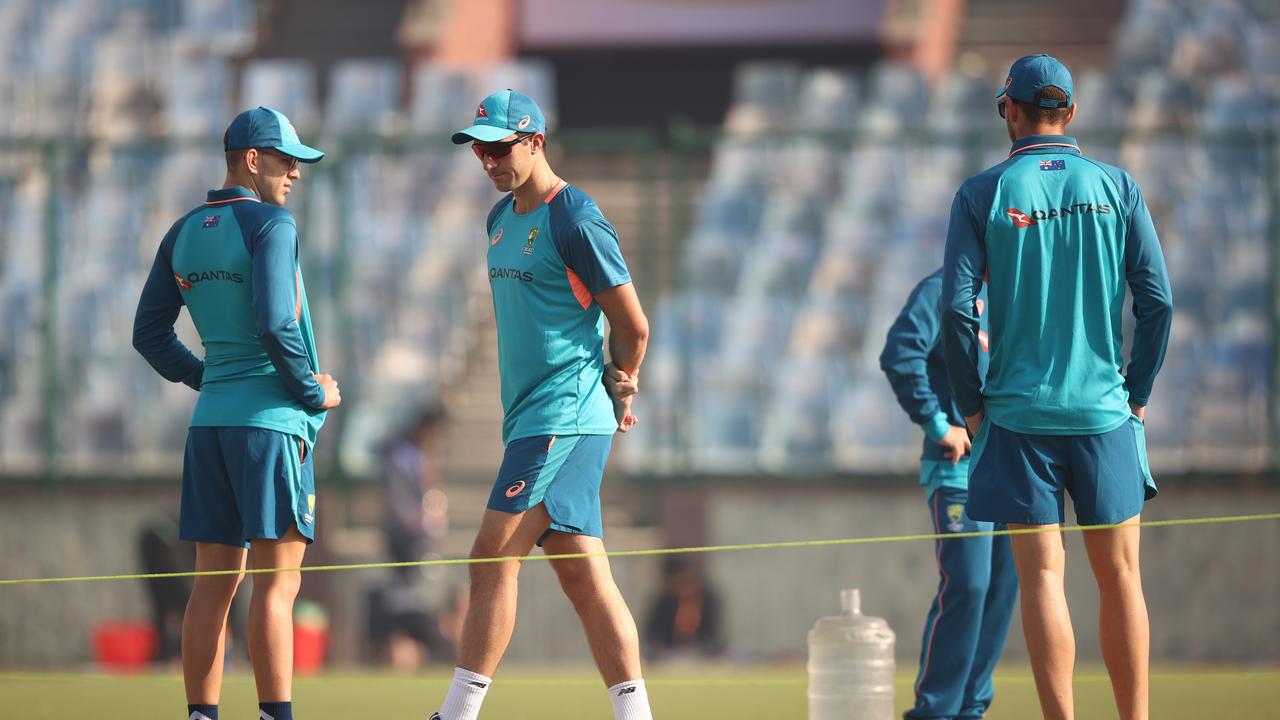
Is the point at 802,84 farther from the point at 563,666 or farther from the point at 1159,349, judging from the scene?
the point at 1159,349

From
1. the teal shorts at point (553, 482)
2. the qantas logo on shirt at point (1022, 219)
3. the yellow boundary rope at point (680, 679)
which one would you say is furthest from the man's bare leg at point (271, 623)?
the yellow boundary rope at point (680, 679)

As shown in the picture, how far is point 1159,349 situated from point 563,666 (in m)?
8.14

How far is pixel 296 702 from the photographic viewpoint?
10.5 meters

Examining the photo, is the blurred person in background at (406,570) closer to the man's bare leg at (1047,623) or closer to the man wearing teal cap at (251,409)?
the man wearing teal cap at (251,409)

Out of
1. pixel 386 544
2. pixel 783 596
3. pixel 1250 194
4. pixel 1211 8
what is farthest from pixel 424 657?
pixel 1211 8

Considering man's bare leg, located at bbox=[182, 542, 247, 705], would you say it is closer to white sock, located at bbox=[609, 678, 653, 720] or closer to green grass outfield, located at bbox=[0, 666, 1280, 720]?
white sock, located at bbox=[609, 678, 653, 720]

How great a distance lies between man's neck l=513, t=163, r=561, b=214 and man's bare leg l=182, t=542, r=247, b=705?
1.52 m

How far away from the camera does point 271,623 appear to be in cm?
613

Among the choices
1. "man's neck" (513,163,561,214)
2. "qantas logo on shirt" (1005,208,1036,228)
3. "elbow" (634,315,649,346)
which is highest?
"man's neck" (513,163,561,214)

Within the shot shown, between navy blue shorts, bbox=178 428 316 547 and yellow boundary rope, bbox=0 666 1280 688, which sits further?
yellow boundary rope, bbox=0 666 1280 688

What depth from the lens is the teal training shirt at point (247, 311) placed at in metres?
6.13

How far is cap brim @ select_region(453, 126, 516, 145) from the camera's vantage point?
19.6 feet

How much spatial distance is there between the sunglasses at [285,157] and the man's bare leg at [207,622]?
1.30m

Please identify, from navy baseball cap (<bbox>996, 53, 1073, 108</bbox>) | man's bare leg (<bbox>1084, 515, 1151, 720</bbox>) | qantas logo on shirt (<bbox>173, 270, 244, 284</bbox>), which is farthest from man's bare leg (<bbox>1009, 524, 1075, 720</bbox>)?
qantas logo on shirt (<bbox>173, 270, 244, 284</bbox>)
